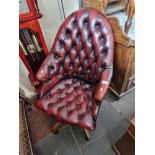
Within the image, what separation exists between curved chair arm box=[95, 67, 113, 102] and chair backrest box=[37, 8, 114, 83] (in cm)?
6

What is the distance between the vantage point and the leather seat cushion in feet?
3.66

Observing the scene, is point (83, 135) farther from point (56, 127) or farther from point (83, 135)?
point (56, 127)

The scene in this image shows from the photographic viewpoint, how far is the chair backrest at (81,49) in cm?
117

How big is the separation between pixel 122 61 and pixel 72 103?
65 cm

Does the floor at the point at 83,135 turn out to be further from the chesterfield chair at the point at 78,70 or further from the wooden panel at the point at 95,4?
the wooden panel at the point at 95,4

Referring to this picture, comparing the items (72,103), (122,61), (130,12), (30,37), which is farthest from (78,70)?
(130,12)

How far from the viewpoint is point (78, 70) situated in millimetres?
1392

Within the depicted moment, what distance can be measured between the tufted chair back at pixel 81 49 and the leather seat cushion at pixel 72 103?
86 mm

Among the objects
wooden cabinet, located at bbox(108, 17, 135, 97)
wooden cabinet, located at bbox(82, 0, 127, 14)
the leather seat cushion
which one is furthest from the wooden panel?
the leather seat cushion

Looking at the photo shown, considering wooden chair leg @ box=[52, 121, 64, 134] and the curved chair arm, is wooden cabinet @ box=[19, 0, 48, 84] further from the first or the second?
the curved chair arm

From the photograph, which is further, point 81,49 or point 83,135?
point 83,135

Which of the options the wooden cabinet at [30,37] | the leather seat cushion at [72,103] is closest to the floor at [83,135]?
the leather seat cushion at [72,103]

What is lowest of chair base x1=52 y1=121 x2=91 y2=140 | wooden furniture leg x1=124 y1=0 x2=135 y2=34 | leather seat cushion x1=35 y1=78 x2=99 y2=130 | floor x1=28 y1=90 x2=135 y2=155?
floor x1=28 y1=90 x2=135 y2=155
